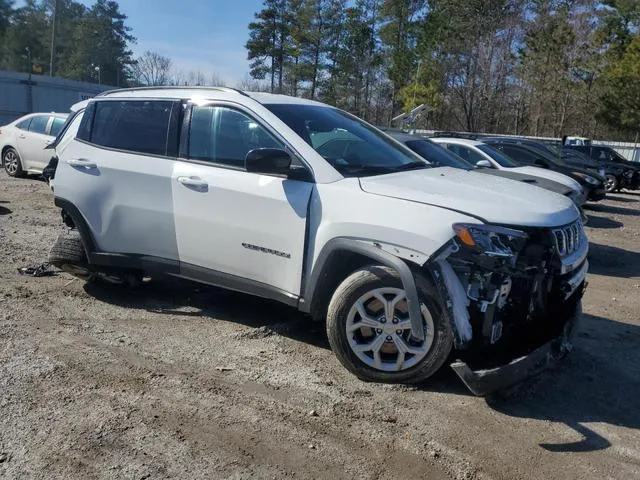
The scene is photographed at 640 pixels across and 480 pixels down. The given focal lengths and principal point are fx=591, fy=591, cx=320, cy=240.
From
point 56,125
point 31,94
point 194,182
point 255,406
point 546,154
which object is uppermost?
point 31,94

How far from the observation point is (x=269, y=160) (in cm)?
406

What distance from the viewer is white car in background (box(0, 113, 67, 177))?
13.6m

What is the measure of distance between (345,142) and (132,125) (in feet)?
6.26

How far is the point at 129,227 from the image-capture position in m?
5.01

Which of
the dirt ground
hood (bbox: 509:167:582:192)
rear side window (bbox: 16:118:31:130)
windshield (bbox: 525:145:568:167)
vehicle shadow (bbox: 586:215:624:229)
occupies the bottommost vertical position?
the dirt ground

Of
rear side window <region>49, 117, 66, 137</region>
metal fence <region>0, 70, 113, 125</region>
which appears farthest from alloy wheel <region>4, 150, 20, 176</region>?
metal fence <region>0, 70, 113, 125</region>

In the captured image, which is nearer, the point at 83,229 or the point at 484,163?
the point at 83,229

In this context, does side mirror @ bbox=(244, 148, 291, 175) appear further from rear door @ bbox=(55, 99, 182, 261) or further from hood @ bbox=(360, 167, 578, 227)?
rear door @ bbox=(55, 99, 182, 261)

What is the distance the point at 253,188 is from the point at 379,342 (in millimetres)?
1434

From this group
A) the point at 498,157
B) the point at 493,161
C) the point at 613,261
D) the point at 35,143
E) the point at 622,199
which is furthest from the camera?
the point at 622,199

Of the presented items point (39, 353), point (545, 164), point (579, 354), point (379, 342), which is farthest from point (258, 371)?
point (545, 164)

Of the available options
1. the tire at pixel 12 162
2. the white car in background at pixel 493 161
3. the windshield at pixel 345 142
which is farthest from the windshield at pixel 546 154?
the tire at pixel 12 162

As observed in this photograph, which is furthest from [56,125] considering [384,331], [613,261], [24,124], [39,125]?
[384,331]

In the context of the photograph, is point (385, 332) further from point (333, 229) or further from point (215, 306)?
point (215, 306)
